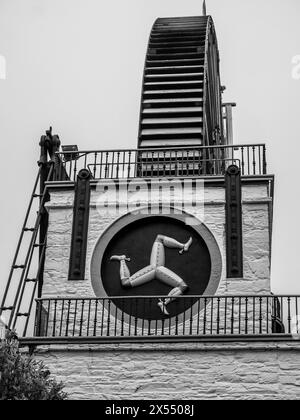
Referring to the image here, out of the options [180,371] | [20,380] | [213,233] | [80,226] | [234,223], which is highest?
[80,226]

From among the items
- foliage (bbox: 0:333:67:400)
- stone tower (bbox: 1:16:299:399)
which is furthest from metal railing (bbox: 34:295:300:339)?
foliage (bbox: 0:333:67:400)

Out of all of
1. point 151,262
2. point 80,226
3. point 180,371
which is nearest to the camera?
point 180,371

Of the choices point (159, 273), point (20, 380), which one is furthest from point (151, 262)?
point (20, 380)

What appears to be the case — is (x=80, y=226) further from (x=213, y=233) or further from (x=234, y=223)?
(x=234, y=223)

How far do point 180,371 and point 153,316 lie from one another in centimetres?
259

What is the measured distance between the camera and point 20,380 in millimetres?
23609

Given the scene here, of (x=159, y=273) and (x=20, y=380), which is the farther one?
(x=159, y=273)

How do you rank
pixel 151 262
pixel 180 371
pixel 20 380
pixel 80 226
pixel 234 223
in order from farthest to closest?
pixel 80 226
pixel 234 223
pixel 151 262
pixel 180 371
pixel 20 380

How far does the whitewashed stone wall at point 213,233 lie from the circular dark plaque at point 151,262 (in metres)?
0.25

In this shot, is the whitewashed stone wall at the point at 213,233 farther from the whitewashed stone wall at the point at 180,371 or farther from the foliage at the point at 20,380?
the foliage at the point at 20,380

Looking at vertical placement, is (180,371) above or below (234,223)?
below

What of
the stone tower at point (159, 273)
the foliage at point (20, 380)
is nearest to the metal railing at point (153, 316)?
the stone tower at point (159, 273)

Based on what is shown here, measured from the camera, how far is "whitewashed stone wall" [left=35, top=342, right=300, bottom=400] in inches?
1064
